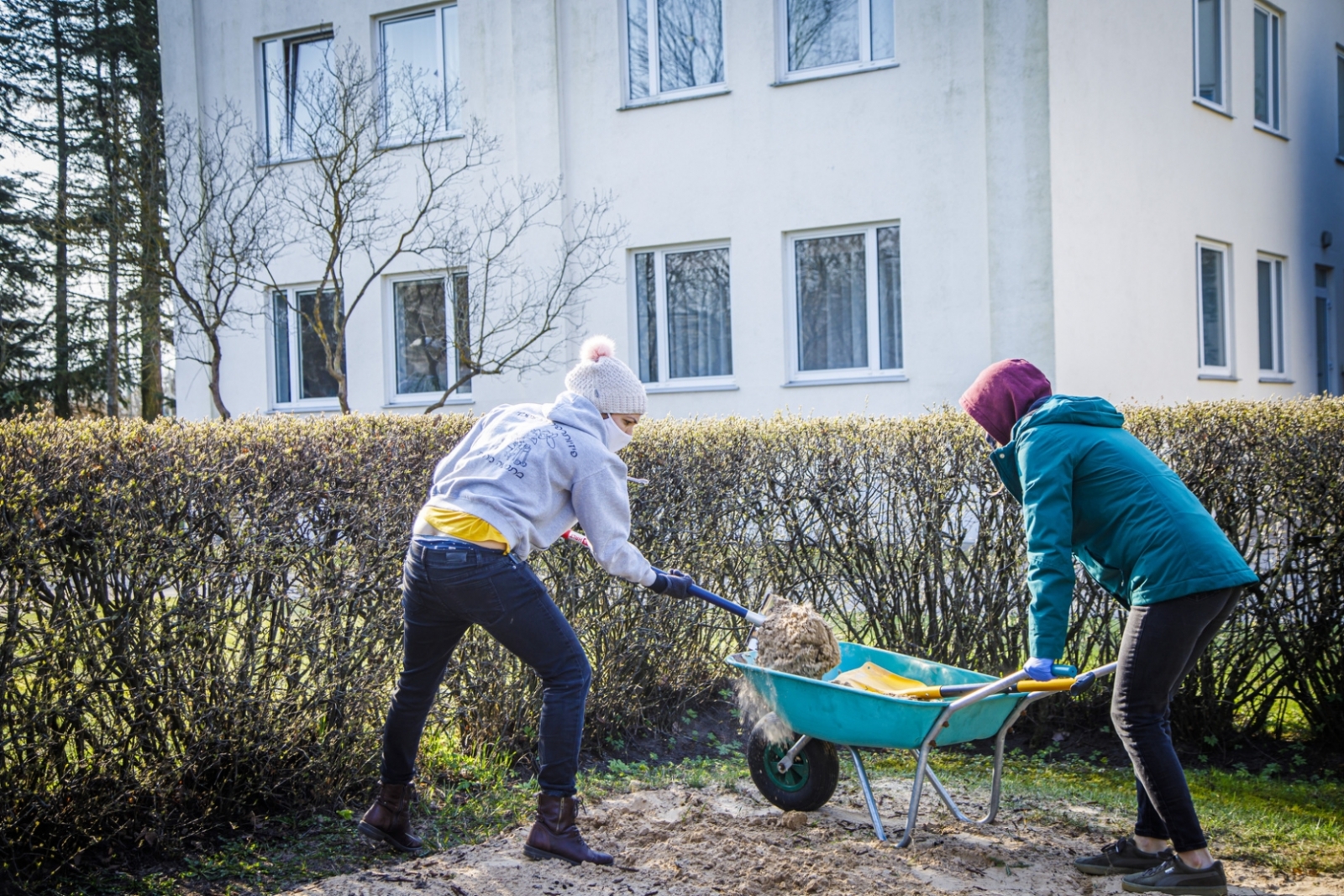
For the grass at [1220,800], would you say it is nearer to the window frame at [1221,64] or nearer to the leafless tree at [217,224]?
the leafless tree at [217,224]

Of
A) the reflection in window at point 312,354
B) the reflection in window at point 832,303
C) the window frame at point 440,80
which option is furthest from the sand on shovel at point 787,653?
the reflection in window at point 312,354

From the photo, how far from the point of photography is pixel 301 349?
15414 mm

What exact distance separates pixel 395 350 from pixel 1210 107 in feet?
34.4

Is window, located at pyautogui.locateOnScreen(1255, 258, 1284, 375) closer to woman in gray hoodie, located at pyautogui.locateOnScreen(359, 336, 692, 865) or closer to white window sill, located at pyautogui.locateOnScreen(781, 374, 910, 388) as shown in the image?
white window sill, located at pyautogui.locateOnScreen(781, 374, 910, 388)

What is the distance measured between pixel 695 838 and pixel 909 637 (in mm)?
1984

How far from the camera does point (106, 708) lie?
379cm

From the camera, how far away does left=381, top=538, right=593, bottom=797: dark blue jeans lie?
379cm

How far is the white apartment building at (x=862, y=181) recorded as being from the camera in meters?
11.7

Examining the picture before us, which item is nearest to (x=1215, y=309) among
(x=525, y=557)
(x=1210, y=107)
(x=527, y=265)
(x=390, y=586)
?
(x=1210, y=107)

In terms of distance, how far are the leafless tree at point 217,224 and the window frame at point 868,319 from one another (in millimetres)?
5939

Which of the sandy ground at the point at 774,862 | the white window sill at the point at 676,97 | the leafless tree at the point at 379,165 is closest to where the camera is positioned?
the sandy ground at the point at 774,862

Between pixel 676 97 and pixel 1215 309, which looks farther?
pixel 1215 309

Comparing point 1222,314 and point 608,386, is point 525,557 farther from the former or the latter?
point 1222,314

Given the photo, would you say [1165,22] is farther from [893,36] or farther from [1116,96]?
[893,36]
